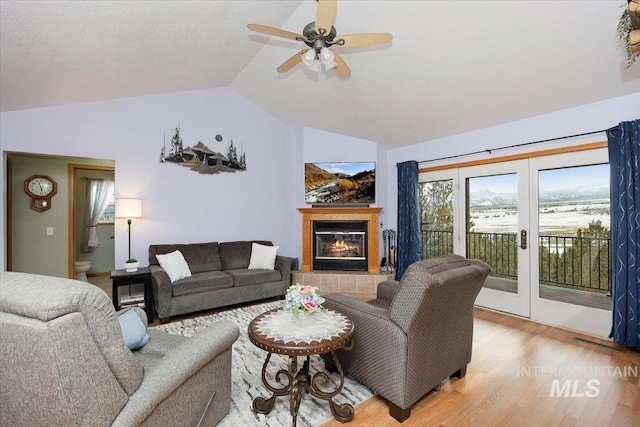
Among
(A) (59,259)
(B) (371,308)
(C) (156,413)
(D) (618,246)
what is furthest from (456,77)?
(A) (59,259)

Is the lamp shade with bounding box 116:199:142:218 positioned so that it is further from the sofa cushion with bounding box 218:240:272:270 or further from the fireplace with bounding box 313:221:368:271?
the fireplace with bounding box 313:221:368:271

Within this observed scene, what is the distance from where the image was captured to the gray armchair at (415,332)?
181 cm

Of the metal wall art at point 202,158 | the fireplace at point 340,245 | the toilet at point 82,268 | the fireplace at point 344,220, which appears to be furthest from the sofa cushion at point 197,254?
the toilet at point 82,268

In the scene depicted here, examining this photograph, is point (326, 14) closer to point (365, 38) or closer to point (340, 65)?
point (365, 38)

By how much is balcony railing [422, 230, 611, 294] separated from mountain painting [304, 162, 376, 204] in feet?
5.69

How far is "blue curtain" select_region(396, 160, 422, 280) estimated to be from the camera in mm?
4875

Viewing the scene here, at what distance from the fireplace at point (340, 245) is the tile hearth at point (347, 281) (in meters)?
0.22

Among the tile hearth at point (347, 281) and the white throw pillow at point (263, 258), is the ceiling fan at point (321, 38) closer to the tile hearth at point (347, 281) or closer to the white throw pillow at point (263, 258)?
the white throw pillow at point (263, 258)

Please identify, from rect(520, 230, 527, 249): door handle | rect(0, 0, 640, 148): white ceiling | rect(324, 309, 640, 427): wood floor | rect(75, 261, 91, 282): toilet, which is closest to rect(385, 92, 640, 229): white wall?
rect(0, 0, 640, 148): white ceiling

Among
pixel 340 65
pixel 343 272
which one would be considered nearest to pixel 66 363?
pixel 340 65

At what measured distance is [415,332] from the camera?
1833 millimetres

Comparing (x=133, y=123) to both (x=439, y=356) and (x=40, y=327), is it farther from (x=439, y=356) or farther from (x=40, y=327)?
(x=439, y=356)

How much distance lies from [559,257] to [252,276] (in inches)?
151

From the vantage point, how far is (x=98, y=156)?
3908 mm
